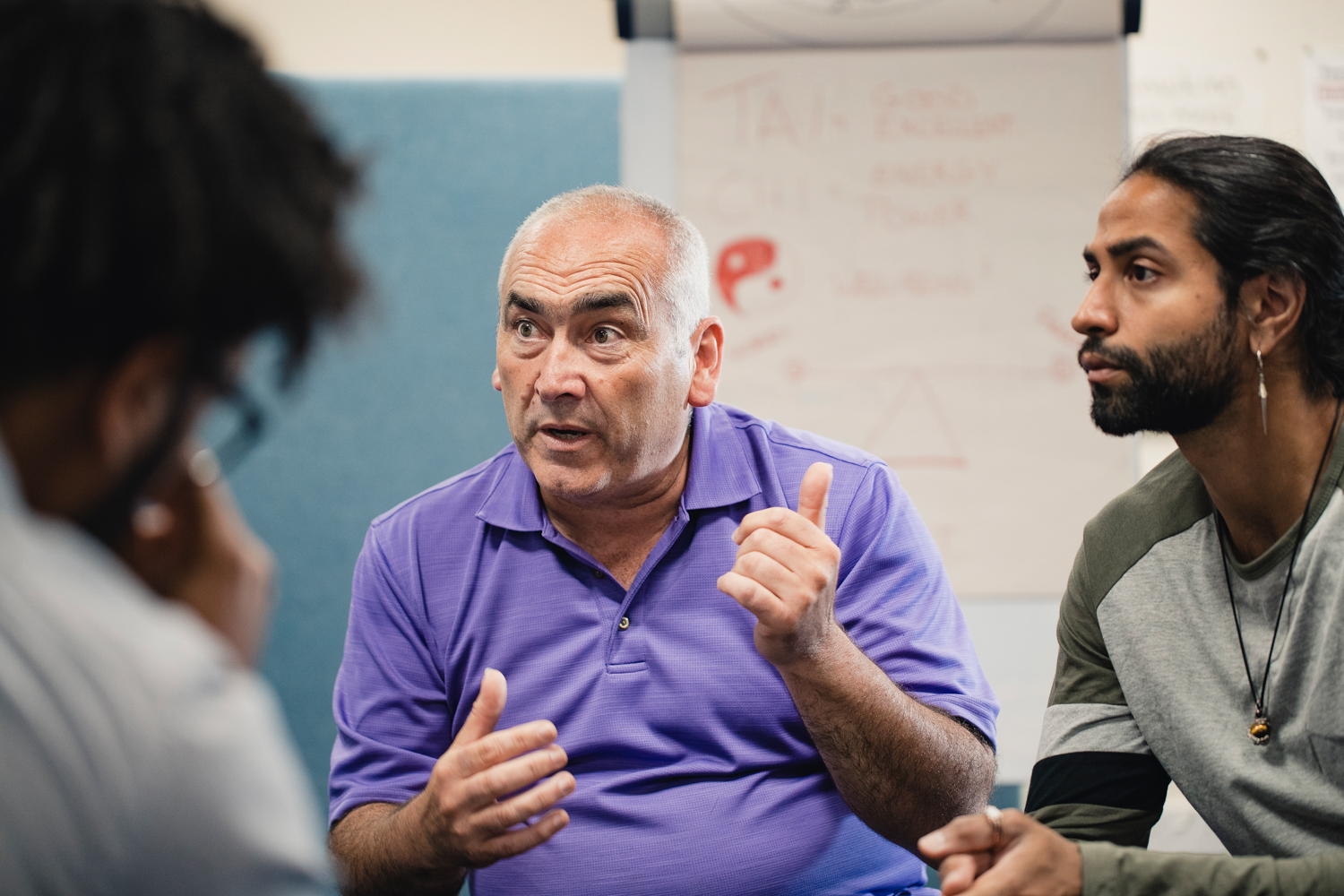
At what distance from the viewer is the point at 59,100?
0.53 meters

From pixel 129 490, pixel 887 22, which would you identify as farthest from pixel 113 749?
pixel 887 22

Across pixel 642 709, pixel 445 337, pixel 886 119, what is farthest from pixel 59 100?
pixel 445 337

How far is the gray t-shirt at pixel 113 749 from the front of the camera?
18.6 inches

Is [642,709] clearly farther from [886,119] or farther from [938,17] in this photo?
[938,17]

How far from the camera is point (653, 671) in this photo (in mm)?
1362

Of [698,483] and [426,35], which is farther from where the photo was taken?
[426,35]

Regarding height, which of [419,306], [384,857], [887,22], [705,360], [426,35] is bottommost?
[384,857]

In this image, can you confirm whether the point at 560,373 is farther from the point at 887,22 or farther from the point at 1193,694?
the point at 887,22

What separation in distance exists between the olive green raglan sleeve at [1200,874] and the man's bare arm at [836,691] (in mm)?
221

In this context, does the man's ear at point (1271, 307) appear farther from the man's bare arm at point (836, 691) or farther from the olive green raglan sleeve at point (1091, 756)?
the man's bare arm at point (836, 691)

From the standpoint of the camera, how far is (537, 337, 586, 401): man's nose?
1.40 m

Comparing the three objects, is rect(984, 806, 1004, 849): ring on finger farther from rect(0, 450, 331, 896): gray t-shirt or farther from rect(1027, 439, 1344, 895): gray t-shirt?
rect(0, 450, 331, 896): gray t-shirt

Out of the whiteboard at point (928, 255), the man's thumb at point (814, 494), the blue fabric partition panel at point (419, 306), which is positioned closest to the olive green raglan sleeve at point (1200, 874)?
the man's thumb at point (814, 494)

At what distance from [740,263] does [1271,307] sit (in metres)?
1.05
